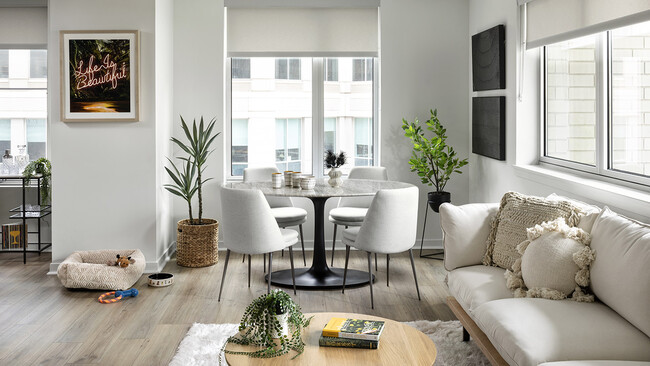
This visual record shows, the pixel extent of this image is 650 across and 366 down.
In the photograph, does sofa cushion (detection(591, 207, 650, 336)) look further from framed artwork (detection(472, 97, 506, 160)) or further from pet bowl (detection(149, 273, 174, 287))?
pet bowl (detection(149, 273, 174, 287))

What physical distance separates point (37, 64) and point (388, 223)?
156 inches

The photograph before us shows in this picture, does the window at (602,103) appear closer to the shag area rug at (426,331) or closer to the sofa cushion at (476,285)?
the sofa cushion at (476,285)

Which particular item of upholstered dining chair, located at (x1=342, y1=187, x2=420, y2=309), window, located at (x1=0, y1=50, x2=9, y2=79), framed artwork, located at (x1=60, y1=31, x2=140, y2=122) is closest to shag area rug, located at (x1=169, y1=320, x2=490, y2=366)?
upholstered dining chair, located at (x1=342, y1=187, x2=420, y2=309)

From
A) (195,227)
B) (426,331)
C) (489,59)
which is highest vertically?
(489,59)

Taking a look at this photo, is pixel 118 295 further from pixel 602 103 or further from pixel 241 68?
pixel 602 103

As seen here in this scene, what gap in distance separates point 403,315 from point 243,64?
3.24 m

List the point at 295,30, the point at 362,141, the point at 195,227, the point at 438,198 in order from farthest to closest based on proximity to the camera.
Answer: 1. the point at 362,141
2. the point at 295,30
3. the point at 438,198
4. the point at 195,227

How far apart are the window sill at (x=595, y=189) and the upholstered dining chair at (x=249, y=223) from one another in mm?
1851

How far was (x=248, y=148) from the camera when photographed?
655cm

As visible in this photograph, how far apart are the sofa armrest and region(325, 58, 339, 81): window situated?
2968 mm

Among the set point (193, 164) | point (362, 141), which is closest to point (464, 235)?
point (193, 164)

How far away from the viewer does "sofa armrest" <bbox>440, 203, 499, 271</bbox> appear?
149 inches

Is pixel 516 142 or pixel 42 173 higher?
pixel 516 142

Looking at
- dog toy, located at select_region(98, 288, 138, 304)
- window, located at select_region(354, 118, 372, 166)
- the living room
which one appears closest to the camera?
the living room
